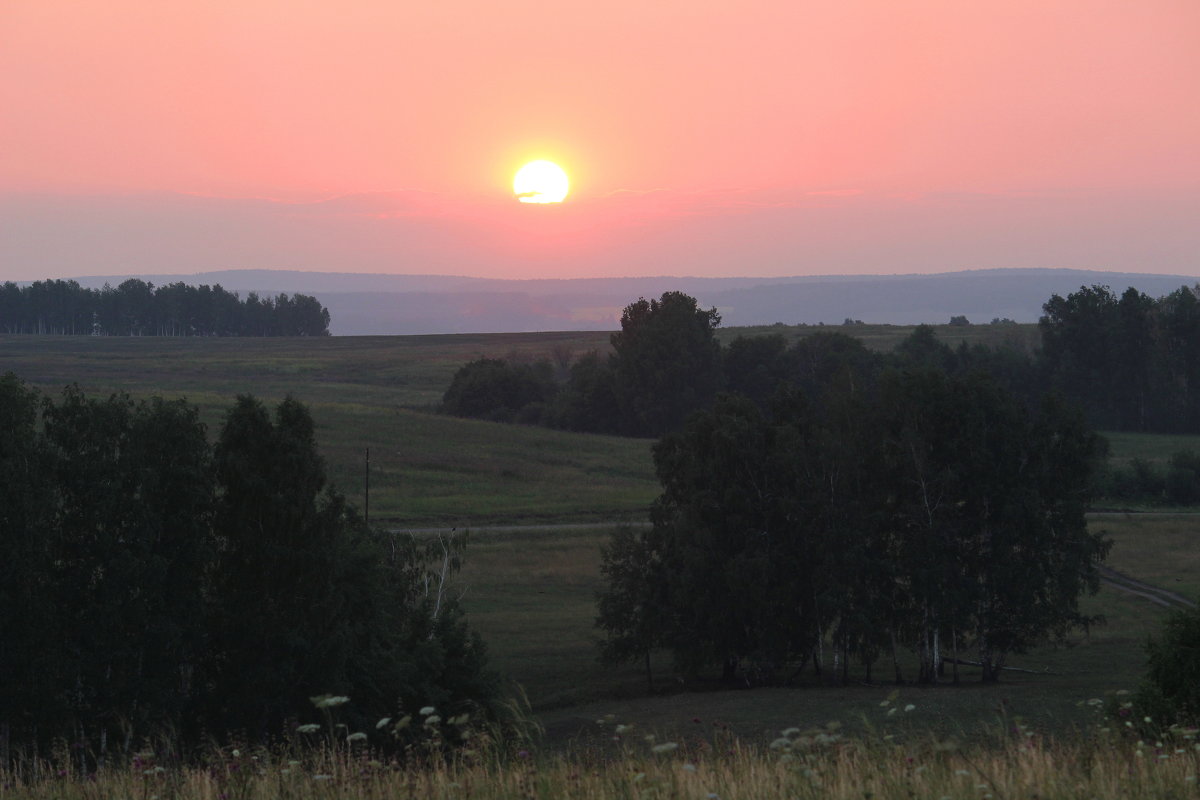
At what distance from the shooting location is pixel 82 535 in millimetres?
27766

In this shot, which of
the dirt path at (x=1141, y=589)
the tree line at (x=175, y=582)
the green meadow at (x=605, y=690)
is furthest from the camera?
the dirt path at (x=1141, y=589)

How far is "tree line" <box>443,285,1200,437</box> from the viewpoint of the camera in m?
138

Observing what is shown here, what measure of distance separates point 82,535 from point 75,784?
20.0m

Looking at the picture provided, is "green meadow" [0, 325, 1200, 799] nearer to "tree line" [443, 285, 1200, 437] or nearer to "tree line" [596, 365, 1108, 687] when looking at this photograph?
"tree line" [596, 365, 1108, 687]

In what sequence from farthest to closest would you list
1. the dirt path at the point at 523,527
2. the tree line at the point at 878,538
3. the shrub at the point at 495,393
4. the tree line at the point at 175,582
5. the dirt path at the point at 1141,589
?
the shrub at the point at 495,393
the dirt path at the point at 523,527
the dirt path at the point at 1141,589
the tree line at the point at 878,538
the tree line at the point at 175,582

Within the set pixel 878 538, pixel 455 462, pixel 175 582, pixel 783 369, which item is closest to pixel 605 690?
pixel 878 538

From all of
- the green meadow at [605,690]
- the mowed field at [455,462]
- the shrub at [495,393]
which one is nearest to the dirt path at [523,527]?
the green meadow at [605,690]

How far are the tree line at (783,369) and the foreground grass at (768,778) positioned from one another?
126 m

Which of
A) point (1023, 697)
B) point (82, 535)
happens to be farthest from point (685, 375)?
point (82, 535)

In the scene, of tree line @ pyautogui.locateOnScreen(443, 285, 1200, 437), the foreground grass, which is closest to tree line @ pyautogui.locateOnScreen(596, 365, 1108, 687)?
the foreground grass

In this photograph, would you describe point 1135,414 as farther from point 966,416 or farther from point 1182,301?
point 966,416

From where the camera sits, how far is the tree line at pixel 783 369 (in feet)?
454

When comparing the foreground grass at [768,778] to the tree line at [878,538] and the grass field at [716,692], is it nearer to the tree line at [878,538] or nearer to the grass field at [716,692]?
the grass field at [716,692]

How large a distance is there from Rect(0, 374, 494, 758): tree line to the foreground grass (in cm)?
1746
